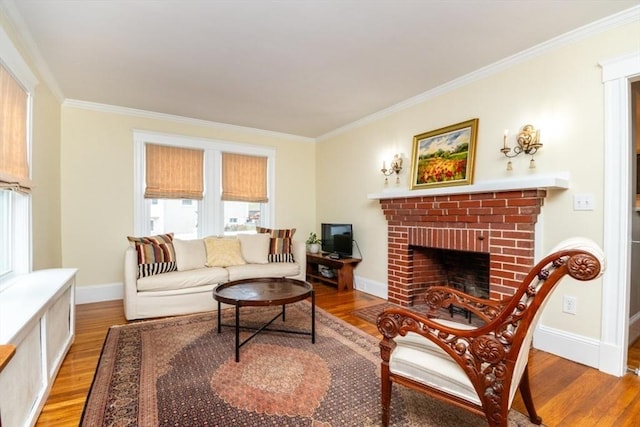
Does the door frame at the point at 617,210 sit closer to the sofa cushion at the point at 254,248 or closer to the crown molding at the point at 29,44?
the sofa cushion at the point at 254,248

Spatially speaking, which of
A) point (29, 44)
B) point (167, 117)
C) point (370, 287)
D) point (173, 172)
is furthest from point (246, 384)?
point (167, 117)

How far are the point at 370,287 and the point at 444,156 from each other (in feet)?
6.47

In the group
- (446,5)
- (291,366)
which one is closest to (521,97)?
(446,5)

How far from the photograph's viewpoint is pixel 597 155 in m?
2.25

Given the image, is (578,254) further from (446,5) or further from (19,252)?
(19,252)

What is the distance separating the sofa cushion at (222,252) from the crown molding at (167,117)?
5.69 ft

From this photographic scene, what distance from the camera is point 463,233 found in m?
3.02

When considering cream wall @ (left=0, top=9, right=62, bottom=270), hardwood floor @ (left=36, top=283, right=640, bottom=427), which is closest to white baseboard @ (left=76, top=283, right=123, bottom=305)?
cream wall @ (left=0, top=9, right=62, bottom=270)

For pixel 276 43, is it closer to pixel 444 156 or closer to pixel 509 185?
pixel 444 156

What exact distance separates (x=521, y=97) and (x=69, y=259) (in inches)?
202

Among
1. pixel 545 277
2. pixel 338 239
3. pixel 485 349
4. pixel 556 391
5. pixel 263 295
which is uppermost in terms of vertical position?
pixel 545 277

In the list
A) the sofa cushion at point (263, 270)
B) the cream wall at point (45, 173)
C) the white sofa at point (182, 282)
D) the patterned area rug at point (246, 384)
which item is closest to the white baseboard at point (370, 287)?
the sofa cushion at point (263, 270)

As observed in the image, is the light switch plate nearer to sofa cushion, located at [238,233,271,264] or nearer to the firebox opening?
the firebox opening

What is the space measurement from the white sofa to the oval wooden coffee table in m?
0.64
